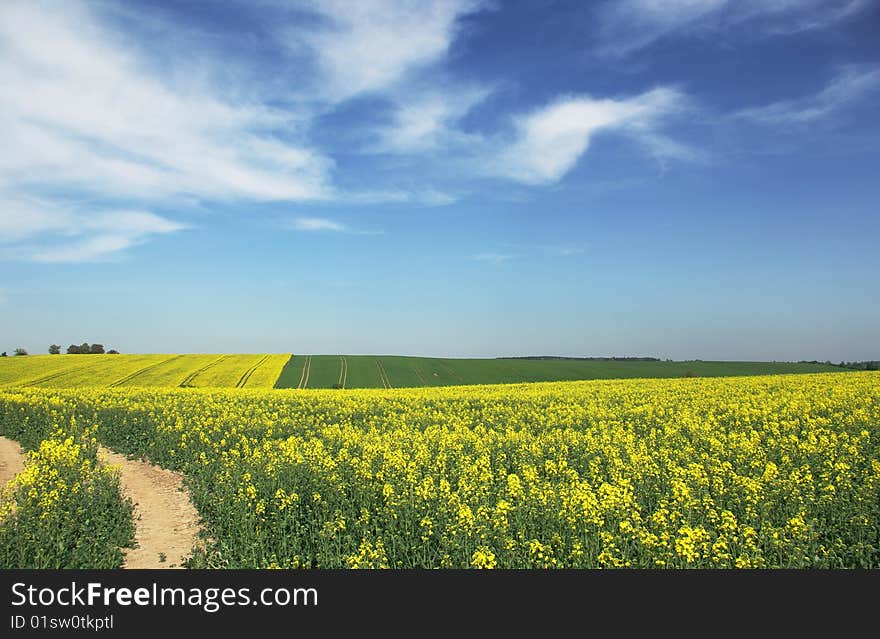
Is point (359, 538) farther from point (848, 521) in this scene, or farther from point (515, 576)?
point (848, 521)

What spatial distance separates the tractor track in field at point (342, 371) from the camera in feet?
226

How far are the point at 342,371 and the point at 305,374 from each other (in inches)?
205

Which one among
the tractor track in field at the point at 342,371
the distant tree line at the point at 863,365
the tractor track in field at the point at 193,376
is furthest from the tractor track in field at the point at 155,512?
the distant tree line at the point at 863,365

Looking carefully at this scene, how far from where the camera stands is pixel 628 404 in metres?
27.1

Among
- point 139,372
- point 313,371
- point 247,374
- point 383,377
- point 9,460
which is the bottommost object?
A: point 9,460

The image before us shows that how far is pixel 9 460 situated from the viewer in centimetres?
2056

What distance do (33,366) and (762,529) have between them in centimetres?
8660

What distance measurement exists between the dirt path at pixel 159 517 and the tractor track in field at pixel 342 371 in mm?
48745

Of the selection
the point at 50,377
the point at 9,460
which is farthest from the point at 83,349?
the point at 9,460

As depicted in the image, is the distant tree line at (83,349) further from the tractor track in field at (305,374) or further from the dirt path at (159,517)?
the dirt path at (159,517)

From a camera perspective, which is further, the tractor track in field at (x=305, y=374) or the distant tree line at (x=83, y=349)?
the distant tree line at (x=83, y=349)

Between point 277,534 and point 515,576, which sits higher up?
point 515,576

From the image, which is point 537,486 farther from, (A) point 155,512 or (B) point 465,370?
(B) point 465,370

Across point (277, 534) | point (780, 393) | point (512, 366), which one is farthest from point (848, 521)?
point (512, 366)
